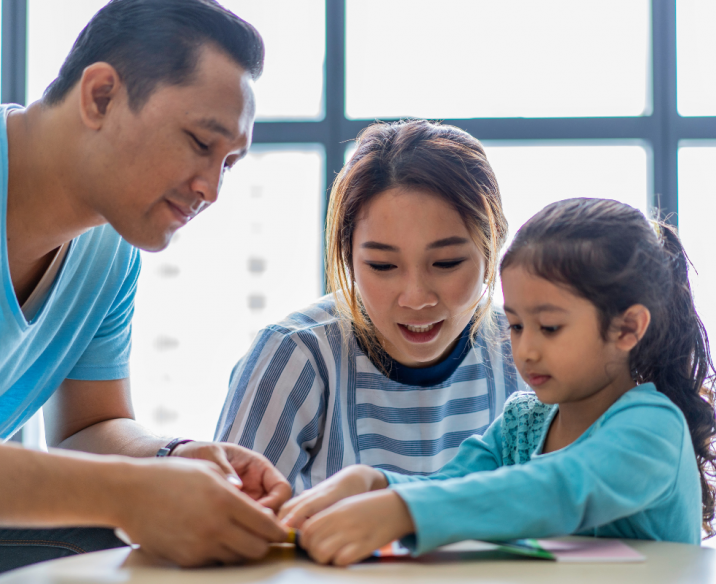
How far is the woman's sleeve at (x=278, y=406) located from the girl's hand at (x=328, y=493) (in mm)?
433

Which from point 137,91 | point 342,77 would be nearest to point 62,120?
point 137,91

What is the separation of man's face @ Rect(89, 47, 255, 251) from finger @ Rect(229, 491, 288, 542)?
0.60m

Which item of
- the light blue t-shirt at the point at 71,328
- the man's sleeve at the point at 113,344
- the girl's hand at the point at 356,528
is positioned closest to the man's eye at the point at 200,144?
the light blue t-shirt at the point at 71,328

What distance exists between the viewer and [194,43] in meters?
1.15

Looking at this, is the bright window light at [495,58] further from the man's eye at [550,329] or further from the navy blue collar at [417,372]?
the man's eye at [550,329]

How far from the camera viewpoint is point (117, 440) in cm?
139

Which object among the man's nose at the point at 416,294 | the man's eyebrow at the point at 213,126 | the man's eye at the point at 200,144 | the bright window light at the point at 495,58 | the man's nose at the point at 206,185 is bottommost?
the man's nose at the point at 416,294

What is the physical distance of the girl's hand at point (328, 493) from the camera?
823 mm

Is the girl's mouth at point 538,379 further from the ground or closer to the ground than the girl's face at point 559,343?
closer to the ground

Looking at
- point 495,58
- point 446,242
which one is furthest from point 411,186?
point 495,58

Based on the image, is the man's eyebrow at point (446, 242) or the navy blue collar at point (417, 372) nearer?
the man's eyebrow at point (446, 242)

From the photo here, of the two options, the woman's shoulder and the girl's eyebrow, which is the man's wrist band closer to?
the woman's shoulder

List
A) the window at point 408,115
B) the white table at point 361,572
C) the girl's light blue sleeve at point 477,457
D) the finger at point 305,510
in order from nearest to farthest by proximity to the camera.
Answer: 1. the white table at point 361,572
2. the finger at point 305,510
3. the girl's light blue sleeve at point 477,457
4. the window at point 408,115

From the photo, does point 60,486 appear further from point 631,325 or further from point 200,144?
point 631,325
